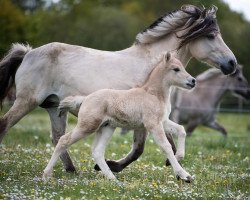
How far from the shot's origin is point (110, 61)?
8047mm

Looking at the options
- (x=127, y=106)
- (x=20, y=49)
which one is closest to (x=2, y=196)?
(x=127, y=106)

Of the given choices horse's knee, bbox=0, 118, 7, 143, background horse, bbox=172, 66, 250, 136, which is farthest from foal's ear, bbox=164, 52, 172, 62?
background horse, bbox=172, 66, 250, 136

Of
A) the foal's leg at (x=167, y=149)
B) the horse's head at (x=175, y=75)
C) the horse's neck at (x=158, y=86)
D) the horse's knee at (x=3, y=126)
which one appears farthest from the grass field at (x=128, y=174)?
the horse's head at (x=175, y=75)

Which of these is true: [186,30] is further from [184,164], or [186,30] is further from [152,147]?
[152,147]

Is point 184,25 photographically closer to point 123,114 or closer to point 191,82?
point 191,82

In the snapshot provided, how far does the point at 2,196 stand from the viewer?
5660 mm

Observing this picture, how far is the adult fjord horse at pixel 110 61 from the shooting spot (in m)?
7.99

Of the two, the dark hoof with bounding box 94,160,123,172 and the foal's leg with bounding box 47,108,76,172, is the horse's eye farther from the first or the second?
the foal's leg with bounding box 47,108,76,172

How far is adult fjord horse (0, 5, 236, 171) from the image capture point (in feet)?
26.2

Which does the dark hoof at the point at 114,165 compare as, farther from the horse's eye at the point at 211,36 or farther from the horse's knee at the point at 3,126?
the horse's eye at the point at 211,36

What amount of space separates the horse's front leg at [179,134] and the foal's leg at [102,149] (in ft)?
2.41

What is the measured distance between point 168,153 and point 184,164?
7.35ft

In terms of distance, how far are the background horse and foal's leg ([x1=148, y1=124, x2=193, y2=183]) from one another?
28.3 feet

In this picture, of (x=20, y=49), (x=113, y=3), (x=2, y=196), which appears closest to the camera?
(x=2, y=196)
